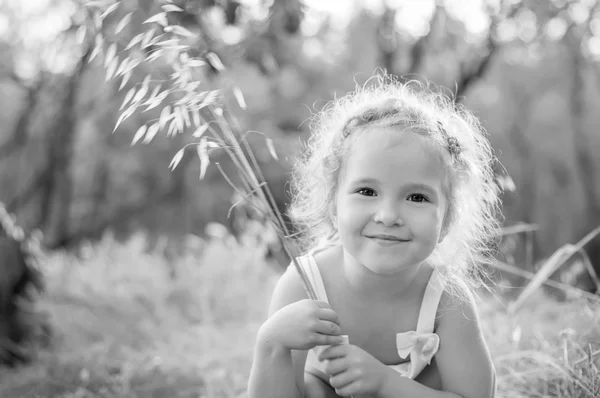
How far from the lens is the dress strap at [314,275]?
1.62m

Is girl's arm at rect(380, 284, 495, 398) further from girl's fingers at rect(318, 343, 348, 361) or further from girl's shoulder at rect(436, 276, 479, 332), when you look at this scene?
girl's fingers at rect(318, 343, 348, 361)

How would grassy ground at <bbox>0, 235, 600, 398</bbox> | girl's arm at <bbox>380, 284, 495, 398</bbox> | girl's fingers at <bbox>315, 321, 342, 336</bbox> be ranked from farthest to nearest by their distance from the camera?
grassy ground at <bbox>0, 235, 600, 398</bbox> < girl's arm at <bbox>380, 284, 495, 398</bbox> < girl's fingers at <bbox>315, 321, 342, 336</bbox>

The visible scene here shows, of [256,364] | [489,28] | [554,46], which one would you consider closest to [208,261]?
[489,28]

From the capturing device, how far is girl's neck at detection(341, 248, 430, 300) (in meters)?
1.58

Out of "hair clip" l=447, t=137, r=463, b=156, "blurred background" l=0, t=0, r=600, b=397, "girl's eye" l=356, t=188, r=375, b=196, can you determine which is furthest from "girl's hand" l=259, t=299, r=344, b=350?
Result: "blurred background" l=0, t=0, r=600, b=397

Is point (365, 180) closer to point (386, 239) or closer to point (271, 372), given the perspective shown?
point (386, 239)

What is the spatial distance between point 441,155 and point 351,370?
1.63 feet

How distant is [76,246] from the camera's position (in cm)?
504

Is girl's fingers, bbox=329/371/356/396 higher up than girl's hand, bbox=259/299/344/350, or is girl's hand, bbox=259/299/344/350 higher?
girl's hand, bbox=259/299/344/350

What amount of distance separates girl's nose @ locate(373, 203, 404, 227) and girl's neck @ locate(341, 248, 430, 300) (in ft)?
0.63

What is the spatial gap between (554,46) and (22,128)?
3.66 m

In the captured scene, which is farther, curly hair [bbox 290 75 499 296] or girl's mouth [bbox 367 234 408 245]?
curly hair [bbox 290 75 499 296]

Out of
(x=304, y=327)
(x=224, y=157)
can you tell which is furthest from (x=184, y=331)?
(x=304, y=327)

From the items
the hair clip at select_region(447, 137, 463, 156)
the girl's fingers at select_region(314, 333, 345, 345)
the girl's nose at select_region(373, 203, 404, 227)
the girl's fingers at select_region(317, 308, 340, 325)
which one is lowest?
the girl's fingers at select_region(314, 333, 345, 345)
